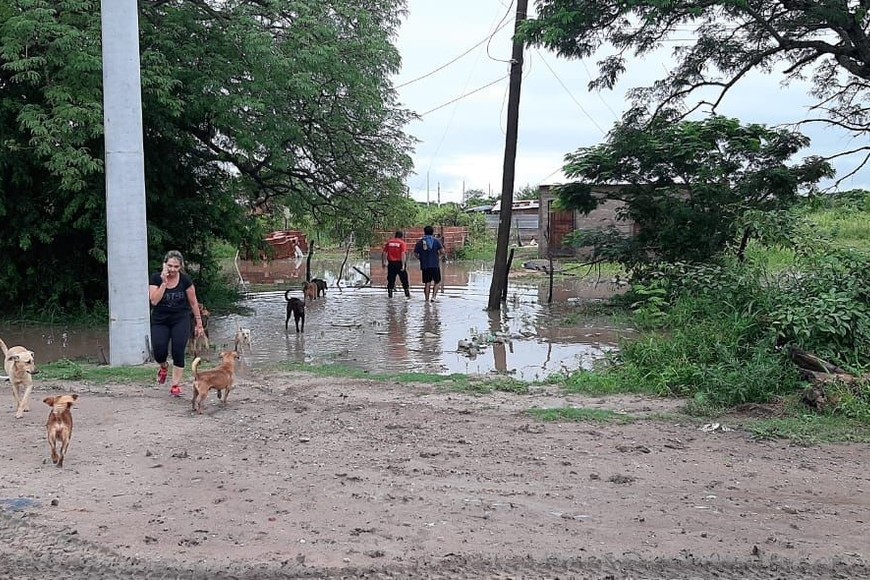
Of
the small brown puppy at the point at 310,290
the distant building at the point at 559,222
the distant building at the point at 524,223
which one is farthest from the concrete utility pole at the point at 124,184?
the distant building at the point at 524,223

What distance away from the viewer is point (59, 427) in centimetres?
610

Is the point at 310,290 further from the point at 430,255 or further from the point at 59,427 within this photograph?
the point at 59,427

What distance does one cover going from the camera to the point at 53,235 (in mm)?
15234

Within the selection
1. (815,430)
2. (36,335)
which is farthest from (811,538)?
(36,335)

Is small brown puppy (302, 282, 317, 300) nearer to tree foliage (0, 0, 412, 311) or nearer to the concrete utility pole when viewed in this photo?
tree foliage (0, 0, 412, 311)

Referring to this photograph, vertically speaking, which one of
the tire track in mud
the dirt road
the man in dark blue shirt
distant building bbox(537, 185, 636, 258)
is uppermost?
distant building bbox(537, 185, 636, 258)

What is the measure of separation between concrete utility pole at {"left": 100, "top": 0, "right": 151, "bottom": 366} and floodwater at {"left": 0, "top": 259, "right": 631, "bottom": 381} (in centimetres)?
121

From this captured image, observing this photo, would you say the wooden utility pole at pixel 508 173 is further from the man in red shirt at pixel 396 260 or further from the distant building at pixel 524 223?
the distant building at pixel 524 223

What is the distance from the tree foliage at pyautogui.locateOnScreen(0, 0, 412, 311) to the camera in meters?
12.7

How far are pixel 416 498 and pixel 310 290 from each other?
1508cm

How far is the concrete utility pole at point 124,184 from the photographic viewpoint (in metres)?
10.8

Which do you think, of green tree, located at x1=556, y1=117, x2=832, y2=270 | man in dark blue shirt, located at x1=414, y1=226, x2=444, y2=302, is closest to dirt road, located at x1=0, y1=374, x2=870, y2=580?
green tree, located at x1=556, y1=117, x2=832, y2=270

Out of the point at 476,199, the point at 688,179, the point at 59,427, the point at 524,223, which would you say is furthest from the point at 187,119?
the point at 476,199

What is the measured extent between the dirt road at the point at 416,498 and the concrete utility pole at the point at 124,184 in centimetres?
281
